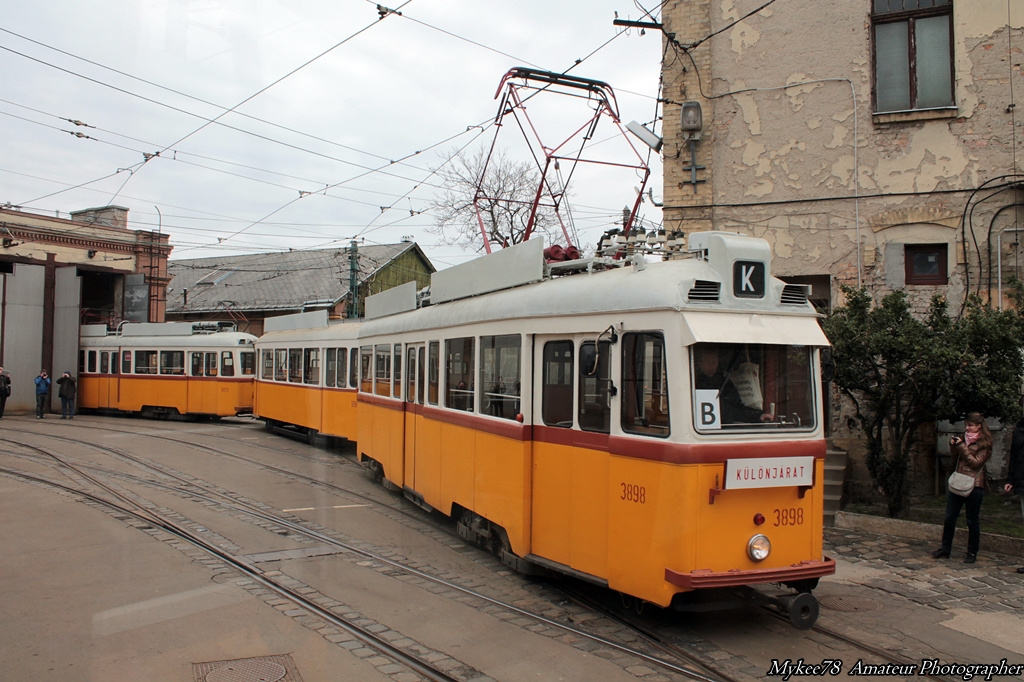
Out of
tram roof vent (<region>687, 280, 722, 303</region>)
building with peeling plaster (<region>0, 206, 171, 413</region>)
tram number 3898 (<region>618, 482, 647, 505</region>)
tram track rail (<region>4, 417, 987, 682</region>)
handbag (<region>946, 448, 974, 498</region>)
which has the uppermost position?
building with peeling plaster (<region>0, 206, 171, 413</region>)

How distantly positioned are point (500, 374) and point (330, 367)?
10506mm

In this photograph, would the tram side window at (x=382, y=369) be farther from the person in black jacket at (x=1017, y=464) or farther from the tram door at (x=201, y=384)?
the tram door at (x=201, y=384)

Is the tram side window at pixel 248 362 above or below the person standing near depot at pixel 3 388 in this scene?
above

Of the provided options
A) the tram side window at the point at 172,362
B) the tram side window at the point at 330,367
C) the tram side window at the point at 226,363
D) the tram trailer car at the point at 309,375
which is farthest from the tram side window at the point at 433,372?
the tram side window at the point at 172,362

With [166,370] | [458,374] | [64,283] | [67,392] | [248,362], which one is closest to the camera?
[458,374]

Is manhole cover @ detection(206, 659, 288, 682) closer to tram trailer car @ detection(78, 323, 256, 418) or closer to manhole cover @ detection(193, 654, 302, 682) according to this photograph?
manhole cover @ detection(193, 654, 302, 682)

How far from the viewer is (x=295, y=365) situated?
19.5m

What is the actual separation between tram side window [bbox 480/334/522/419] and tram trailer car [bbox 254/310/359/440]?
8552 mm

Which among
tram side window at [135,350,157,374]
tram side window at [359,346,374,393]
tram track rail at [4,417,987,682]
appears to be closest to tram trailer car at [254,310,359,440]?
tram track rail at [4,417,987,682]

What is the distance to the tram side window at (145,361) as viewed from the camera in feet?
83.7

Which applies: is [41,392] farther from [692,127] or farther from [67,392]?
[692,127]

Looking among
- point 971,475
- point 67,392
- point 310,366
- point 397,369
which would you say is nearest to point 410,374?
point 397,369

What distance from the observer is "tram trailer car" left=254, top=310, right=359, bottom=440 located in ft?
54.5

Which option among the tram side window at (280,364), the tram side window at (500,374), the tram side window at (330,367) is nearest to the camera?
the tram side window at (500,374)
